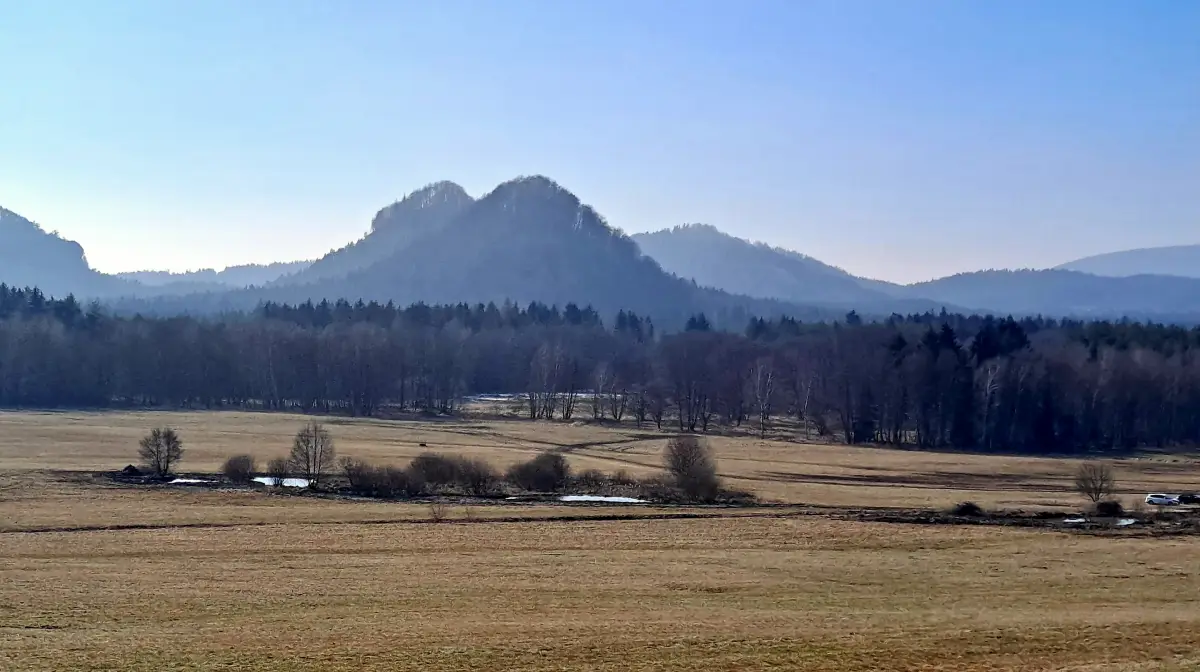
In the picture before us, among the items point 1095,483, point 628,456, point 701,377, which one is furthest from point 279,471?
point 701,377

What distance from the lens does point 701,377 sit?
125 m

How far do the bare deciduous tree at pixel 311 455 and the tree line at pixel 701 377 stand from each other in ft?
196

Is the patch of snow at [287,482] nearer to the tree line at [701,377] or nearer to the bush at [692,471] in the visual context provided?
the bush at [692,471]

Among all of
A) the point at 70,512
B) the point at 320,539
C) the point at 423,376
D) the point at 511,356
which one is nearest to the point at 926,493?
the point at 320,539

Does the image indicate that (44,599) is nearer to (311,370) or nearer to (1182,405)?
(311,370)

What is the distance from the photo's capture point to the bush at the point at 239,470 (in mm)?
60625

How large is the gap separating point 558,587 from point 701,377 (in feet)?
307

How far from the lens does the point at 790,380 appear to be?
13012 centimetres

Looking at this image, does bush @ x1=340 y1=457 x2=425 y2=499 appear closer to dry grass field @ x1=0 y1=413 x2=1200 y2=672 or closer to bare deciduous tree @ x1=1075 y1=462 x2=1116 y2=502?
dry grass field @ x1=0 y1=413 x2=1200 y2=672

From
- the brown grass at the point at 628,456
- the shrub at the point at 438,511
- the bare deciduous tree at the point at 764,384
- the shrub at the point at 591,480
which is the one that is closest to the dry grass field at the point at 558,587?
the shrub at the point at 438,511

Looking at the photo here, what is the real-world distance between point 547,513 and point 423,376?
91661 millimetres

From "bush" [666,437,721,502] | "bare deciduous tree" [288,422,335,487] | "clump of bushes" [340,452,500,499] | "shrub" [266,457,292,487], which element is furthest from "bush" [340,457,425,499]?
"bush" [666,437,721,502]

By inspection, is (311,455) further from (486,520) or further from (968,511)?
(968,511)

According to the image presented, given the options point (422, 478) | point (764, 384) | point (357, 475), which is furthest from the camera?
point (764, 384)
